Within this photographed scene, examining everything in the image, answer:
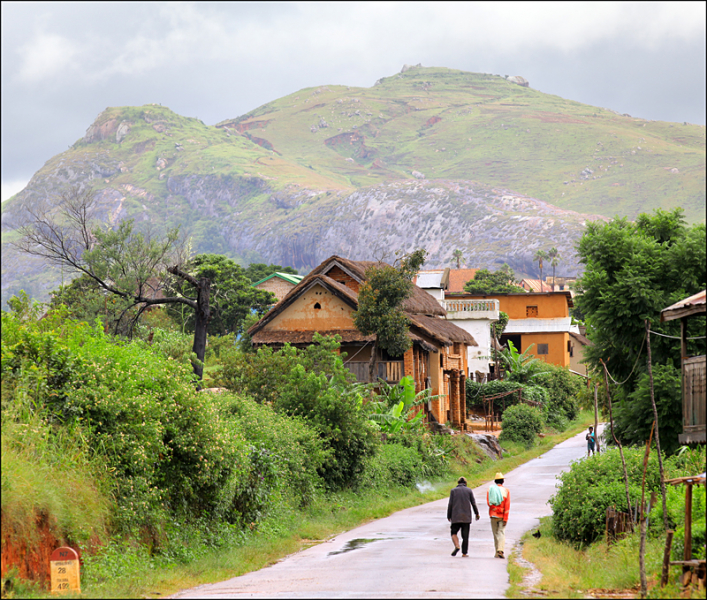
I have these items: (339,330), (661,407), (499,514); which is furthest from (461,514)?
(339,330)

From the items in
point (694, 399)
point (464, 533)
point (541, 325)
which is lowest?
point (464, 533)

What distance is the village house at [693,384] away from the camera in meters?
14.4

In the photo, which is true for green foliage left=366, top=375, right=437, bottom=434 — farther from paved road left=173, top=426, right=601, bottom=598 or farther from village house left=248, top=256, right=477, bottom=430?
paved road left=173, top=426, right=601, bottom=598

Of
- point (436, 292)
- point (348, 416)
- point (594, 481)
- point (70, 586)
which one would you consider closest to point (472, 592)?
point (70, 586)

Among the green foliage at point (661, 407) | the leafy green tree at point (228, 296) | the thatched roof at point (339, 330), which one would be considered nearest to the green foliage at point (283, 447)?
the green foliage at point (661, 407)

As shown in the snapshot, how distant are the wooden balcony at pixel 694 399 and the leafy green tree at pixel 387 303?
57.6 ft

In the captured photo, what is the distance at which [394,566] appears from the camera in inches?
543

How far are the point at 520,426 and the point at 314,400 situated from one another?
21140mm

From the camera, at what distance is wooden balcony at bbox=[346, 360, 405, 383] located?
112 feet

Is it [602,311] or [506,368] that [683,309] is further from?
[506,368]

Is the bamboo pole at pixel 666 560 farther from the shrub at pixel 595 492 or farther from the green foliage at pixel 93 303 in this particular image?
the green foliage at pixel 93 303

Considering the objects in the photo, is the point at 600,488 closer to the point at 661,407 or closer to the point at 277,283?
the point at 661,407

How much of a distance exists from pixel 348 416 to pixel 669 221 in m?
10.7

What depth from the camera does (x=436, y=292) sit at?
53.2 m
